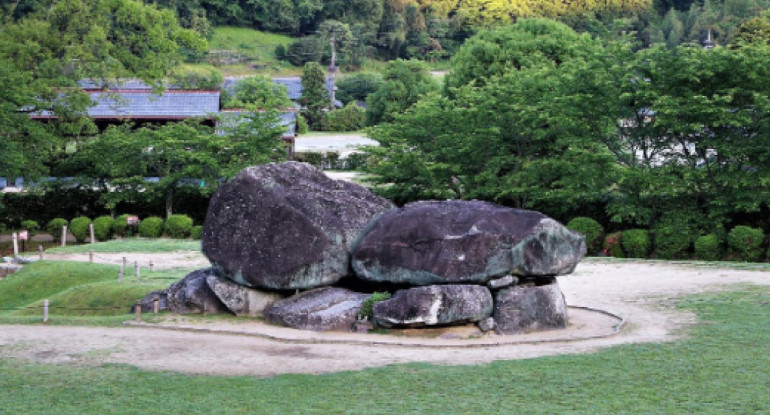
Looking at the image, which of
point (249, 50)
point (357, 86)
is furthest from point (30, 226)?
point (249, 50)

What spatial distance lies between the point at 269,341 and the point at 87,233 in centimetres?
2337

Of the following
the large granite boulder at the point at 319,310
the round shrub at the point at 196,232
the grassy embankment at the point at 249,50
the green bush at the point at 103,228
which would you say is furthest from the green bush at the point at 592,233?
the grassy embankment at the point at 249,50

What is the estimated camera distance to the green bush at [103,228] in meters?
38.7

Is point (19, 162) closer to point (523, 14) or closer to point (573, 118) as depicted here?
point (573, 118)

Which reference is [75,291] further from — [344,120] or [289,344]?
[344,120]

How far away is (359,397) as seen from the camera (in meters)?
13.6

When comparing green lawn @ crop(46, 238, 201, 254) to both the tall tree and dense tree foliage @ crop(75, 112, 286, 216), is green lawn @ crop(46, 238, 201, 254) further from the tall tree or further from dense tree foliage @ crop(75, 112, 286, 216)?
the tall tree

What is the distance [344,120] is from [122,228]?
39299 mm

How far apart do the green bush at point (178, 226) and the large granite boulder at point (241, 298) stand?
1841cm

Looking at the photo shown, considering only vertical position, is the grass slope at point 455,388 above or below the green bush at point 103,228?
below

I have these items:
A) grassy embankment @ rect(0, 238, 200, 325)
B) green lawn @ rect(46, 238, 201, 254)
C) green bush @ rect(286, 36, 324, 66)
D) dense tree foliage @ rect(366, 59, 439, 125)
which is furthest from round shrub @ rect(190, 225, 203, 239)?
green bush @ rect(286, 36, 324, 66)

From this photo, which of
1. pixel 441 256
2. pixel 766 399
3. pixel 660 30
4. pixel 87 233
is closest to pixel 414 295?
pixel 441 256

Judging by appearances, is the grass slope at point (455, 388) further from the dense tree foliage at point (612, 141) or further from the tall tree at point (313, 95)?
the tall tree at point (313, 95)

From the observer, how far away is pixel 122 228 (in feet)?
127
